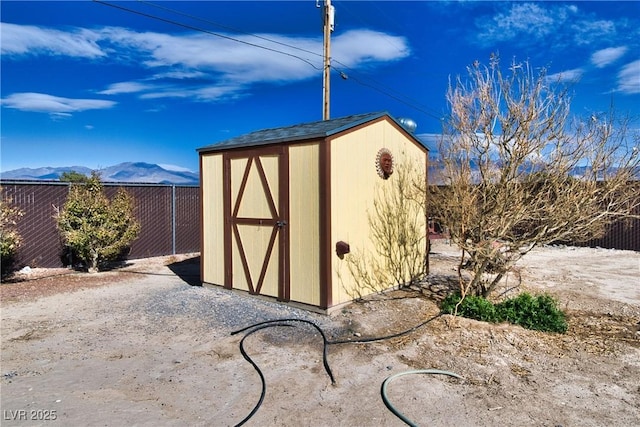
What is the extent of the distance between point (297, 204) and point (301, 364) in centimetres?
236

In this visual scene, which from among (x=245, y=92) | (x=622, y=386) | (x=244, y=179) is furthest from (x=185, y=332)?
(x=245, y=92)

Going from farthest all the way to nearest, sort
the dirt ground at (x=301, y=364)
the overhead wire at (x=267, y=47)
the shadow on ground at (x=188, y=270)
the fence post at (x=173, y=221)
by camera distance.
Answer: the fence post at (x=173, y=221) < the overhead wire at (x=267, y=47) < the shadow on ground at (x=188, y=270) < the dirt ground at (x=301, y=364)

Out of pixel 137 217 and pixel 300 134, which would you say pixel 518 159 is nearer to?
pixel 300 134

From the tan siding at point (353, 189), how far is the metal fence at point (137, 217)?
650 centimetres

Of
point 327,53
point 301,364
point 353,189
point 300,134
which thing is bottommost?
point 301,364

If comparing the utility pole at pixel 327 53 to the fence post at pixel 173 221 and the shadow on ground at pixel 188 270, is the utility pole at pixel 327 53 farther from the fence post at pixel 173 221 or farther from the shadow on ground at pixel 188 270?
the shadow on ground at pixel 188 270

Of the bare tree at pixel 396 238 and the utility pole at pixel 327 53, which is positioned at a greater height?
the utility pole at pixel 327 53

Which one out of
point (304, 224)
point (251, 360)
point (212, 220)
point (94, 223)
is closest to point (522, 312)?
point (304, 224)

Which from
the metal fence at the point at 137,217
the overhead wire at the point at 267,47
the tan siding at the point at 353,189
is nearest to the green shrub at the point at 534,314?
the tan siding at the point at 353,189

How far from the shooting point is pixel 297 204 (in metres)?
5.32

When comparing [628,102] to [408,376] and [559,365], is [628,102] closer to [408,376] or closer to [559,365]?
[559,365]

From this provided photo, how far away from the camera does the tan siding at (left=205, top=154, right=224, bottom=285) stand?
21.2 feet

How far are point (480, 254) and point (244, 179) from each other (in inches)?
146

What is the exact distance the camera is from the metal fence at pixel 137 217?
8156 mm
